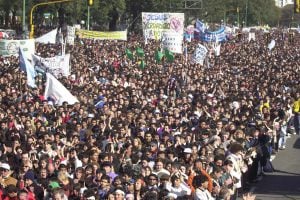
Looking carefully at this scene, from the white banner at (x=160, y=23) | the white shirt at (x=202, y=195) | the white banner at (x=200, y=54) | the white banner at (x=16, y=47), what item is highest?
the white banner at (x=160, y=23)

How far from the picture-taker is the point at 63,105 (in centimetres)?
1769

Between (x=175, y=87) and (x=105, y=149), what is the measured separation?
11001mm

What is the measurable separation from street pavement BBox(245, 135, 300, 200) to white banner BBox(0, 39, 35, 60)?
409 inches

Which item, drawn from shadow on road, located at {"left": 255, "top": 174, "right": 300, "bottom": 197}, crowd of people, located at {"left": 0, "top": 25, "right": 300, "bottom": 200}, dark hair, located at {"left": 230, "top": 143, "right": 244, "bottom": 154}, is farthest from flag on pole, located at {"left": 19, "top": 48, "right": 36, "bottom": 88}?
dark hair, located at {"left": 230, "top": 143, "right": 244, "bottom": 154}

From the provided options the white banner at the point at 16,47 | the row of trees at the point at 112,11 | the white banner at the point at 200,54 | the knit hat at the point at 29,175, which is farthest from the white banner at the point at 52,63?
the row of trees at the point at 112,11

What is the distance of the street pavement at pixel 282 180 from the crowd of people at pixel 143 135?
27 centimetres

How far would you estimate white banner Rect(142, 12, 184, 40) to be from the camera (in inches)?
1373

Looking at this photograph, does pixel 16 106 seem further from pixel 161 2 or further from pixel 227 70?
pixel 161 2

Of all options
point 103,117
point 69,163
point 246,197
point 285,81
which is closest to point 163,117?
point 103,117

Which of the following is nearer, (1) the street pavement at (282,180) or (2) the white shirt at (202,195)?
(2) the white shirt at (202,195)

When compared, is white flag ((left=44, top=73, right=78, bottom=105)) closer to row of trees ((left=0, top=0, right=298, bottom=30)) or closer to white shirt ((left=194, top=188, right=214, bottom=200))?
white shirt ((left=194, top=188, right=214, bottom=200))

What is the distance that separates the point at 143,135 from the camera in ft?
47.1

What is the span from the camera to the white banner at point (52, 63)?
23.1 m

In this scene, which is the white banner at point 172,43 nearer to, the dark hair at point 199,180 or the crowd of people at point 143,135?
the crowd of people at point 143,135
